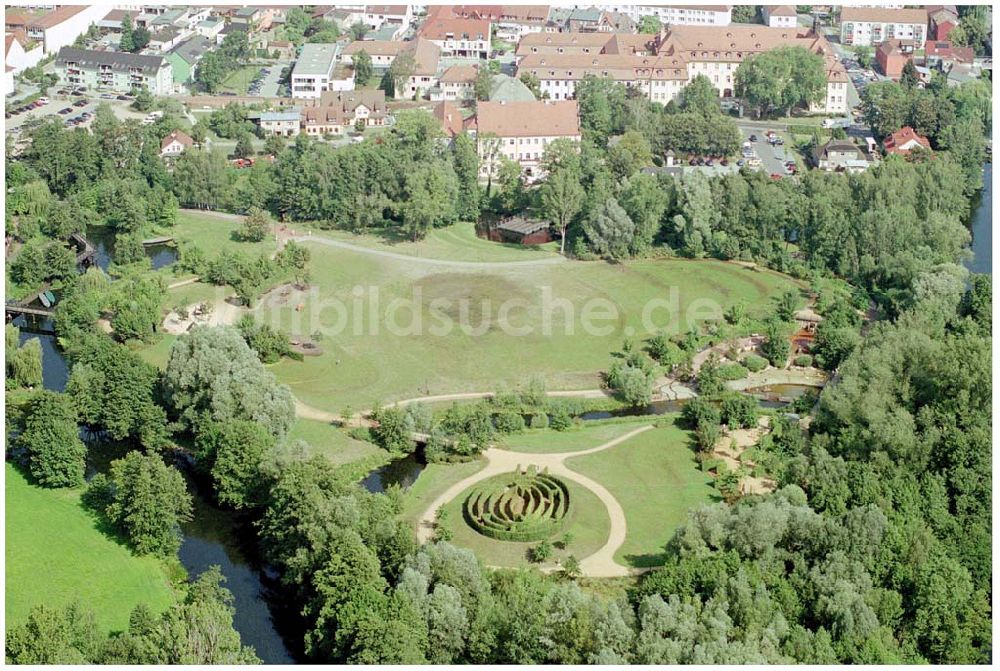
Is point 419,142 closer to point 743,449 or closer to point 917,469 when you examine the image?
point 743,449

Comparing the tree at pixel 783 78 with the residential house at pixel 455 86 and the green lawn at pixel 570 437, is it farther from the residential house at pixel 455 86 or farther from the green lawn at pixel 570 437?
the green lawn at pixel 570 437

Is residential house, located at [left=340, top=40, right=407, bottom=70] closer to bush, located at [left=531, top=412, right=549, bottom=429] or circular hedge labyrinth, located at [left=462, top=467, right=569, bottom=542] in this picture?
bush, located at [left=531, top=412, right=549, bottom=429]

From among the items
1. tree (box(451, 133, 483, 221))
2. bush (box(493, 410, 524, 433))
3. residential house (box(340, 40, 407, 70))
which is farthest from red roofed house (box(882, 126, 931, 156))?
bush (box(493, 410, 524, 433))

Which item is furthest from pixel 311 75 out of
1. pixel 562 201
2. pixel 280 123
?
pixel 562 201

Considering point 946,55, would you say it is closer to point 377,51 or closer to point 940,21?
point 940,21

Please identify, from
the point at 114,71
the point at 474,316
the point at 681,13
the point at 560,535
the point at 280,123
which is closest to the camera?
the point at 560,535

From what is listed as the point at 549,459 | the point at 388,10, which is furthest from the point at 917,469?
the point at 388,10
